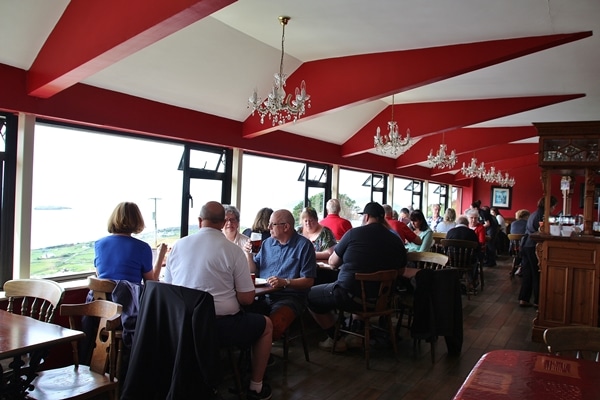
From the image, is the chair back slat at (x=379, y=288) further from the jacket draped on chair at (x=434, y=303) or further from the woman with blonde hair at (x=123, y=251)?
the woman with blonde hair at (x=123, y=251)

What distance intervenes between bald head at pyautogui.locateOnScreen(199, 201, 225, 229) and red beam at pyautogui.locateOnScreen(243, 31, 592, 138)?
2199mm

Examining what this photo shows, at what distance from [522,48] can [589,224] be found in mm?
2178

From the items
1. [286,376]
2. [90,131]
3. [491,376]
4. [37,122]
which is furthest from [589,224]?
[37,122]

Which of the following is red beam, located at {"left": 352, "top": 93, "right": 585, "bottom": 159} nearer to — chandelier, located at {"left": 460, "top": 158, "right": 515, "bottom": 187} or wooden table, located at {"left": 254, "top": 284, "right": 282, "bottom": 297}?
chandelier, located at {"left": 460, "top": 158, "right": 515, "bottom": 187}

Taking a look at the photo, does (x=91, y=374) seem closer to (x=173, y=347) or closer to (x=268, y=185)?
(x=173, y=347)

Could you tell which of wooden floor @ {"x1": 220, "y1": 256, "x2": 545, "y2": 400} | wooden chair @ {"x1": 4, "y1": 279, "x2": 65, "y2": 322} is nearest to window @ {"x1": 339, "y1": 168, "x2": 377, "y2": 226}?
wooden floor @ {"x1": 220, "y1": 256, "x2": 545, "y2": 400}

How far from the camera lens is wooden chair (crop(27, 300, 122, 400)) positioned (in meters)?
2.13

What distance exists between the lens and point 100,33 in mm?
2758

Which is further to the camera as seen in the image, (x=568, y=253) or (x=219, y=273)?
(x=568, y=253)

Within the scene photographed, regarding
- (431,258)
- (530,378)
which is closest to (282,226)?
(431,258)

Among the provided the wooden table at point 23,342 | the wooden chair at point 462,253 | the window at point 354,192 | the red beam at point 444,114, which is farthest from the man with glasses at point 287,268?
the window at point 354,192

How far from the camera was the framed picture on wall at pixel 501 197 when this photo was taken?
52.2 ft

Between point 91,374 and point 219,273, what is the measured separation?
0.83 m

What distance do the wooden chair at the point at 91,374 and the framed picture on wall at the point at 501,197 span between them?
15791 mm
